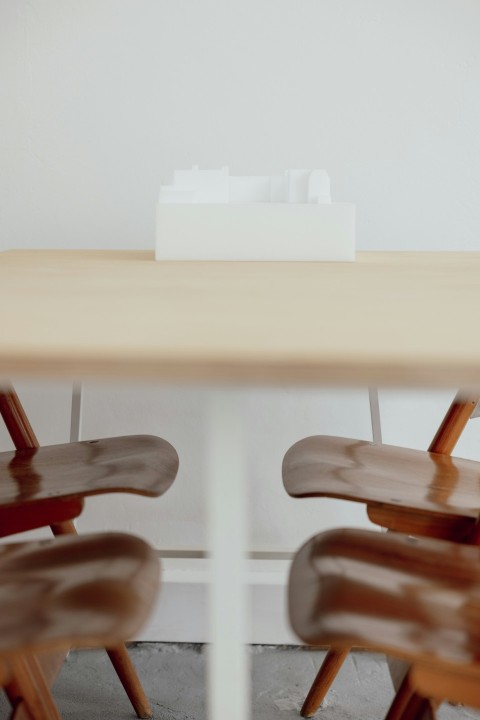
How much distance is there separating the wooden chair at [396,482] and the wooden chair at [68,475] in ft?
0.79

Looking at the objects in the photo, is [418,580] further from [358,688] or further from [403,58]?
[403,58]

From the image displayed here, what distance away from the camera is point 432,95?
2193 millimetres

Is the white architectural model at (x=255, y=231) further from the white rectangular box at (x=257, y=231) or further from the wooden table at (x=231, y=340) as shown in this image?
the wooden table at (x=231, y=340)

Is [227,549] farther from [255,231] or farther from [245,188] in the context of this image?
[245,188]

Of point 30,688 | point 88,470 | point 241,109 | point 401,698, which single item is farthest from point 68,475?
point 241,109

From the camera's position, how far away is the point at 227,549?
0.88 meters

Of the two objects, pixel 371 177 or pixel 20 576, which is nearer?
pixel 20 576

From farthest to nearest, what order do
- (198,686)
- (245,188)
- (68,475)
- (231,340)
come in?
(198,686), (245,188), (68,475), (231,340)

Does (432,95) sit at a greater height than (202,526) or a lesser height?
greater

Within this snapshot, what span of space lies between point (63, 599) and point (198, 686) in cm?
116

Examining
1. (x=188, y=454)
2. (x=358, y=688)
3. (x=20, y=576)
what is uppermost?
(x=20, y=576)

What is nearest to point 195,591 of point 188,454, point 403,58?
point 188,454

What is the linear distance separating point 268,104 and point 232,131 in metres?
0.11

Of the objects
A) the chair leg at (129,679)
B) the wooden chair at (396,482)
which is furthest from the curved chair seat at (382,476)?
the chair leg at (129,679)
